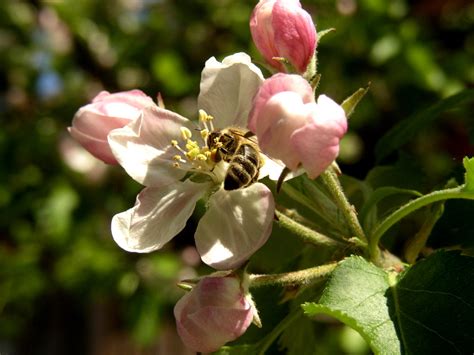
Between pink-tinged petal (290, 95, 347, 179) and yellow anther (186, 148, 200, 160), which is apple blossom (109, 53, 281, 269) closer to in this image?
yellow anther (186, 148, 200, 160)

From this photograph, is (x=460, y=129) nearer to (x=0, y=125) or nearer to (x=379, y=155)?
(x=379, y=155)

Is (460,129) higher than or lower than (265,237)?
lower

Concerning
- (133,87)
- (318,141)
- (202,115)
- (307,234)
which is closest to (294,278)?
(307,234)

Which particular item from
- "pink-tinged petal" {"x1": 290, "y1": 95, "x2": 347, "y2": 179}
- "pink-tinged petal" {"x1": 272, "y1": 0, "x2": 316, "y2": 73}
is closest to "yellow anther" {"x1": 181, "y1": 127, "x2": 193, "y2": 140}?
"pink-tinged petal" {"x1": 272, "y1": 0, "x2": 316, "y2": 73}

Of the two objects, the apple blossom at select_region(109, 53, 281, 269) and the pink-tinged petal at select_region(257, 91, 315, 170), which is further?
the apple blossom at select_region(109, 53, 281, 269)

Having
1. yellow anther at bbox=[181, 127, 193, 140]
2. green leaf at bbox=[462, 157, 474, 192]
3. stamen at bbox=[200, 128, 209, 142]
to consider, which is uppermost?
green leaf at bbox=[462, 157, 474, 192]

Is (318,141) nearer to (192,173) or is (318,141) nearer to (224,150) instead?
(224,150)

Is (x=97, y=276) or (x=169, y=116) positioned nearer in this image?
(x=169, y=116)

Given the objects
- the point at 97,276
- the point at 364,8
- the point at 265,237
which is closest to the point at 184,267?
the point at 97,276
